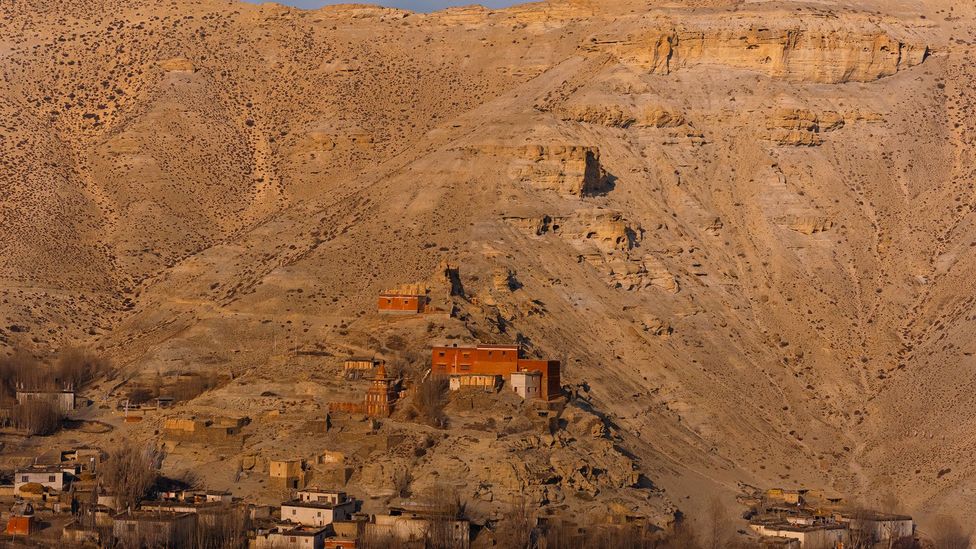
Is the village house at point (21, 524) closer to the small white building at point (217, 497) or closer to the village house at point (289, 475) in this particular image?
the small white building at point (217, 497)

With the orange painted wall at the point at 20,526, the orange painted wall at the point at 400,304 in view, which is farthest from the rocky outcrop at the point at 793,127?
the orange painted wall at the point at 20,526

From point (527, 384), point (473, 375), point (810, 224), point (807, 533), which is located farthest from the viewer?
point (810, 224)

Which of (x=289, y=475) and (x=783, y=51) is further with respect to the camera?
(x=783, y=51)

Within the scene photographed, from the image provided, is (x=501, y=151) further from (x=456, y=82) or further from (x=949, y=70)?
(x=949, y=70)

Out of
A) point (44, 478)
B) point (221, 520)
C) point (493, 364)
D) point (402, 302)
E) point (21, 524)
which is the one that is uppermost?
point (402, 302)

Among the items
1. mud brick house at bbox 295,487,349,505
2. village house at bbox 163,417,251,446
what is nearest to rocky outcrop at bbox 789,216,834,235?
village house at bbox 163,417,251,446

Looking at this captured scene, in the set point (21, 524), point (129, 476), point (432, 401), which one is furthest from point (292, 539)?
point (432, 401)

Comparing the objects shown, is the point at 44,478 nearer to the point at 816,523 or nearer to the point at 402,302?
the point at 402,302
